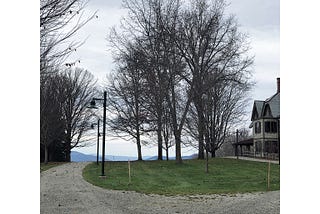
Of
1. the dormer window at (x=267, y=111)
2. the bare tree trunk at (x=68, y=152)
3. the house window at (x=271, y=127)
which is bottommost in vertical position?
the bare tree trunk at (x=68, y=152)

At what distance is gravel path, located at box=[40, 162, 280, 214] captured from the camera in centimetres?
876

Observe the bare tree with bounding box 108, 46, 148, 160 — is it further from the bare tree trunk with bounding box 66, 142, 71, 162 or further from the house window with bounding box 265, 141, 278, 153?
the house window with bounding box 265, 141, 278, 153

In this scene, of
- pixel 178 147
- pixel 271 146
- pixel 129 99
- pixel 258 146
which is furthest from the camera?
pixel 258 146

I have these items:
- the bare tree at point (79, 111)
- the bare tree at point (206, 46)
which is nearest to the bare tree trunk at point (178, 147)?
the bare tree at point (206, 46)

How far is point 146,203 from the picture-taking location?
9875mm

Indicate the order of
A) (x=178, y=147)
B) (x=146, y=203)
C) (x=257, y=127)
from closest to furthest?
(x=146, y=203), (x=178, y=147), (x=257, y=127)

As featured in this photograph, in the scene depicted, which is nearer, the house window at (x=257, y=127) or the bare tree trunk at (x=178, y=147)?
the bare tree trunk at (x=178, y=147)

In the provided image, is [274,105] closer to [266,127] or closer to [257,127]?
[266,127]

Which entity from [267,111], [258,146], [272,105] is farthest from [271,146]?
[272,105]

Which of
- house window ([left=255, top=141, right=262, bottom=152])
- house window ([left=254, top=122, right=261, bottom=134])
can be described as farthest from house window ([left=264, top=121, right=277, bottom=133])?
house window ([left=255, top=141, right=262, bottom=152])

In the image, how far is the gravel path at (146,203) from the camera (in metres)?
8.76

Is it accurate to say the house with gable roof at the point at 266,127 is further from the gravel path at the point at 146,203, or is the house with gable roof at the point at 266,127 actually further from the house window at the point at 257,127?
the gravel path at the point at 146,203

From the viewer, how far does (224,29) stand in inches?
1002
